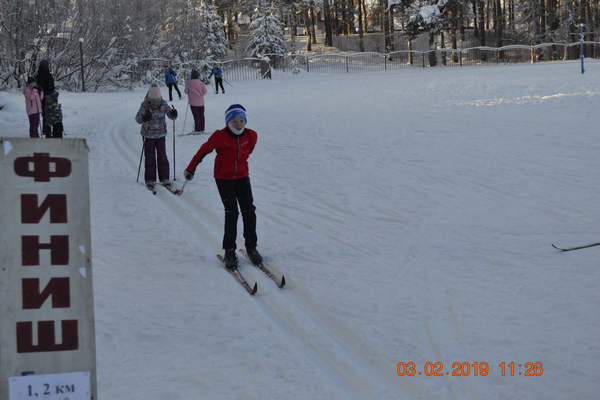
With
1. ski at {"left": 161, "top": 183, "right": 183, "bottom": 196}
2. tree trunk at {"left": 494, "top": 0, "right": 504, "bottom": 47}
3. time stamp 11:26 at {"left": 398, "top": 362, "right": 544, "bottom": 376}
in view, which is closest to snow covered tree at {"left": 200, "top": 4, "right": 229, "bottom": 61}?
tree trunk at {"left": 494, "top": 0, "right": 504, "bottom": 47}

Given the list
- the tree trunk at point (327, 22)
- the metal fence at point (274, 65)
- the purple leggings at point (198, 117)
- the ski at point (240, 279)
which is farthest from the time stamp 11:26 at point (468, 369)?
the tree trunk at point (327, 22)

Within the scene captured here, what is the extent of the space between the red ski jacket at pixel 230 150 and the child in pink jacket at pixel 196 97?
28.4 ft

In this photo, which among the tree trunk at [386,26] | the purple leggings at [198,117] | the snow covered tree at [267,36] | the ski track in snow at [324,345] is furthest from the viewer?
the tree trunk at [386,26]

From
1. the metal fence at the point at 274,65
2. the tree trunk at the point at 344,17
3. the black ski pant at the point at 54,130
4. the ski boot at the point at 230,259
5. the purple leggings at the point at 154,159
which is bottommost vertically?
the ski boot at the point at 230,259

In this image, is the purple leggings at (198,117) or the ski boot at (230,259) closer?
the ski boot at (230,259)

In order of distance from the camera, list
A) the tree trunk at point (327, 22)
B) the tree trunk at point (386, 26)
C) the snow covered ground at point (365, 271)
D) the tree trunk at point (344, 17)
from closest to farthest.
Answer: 1. the snow covered ground at point (365, 271)
2. the tree trunk at point (386, 26)
3. the tree trunk at point (327, 22)
4. the tree trunk at point (344, 17)

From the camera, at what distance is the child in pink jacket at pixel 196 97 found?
1488cm

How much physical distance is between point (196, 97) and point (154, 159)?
518cm

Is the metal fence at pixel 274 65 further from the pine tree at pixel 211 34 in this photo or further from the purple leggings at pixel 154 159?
the purple leggings at pixel 154 159

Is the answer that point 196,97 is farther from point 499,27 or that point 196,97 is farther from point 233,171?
point 499,27

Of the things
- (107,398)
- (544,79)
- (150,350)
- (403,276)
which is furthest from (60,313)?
(544,79)

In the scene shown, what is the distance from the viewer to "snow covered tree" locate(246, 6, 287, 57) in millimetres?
41781

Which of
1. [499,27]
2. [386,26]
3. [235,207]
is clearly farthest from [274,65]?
[235,207]

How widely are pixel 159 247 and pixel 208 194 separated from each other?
260 cm
